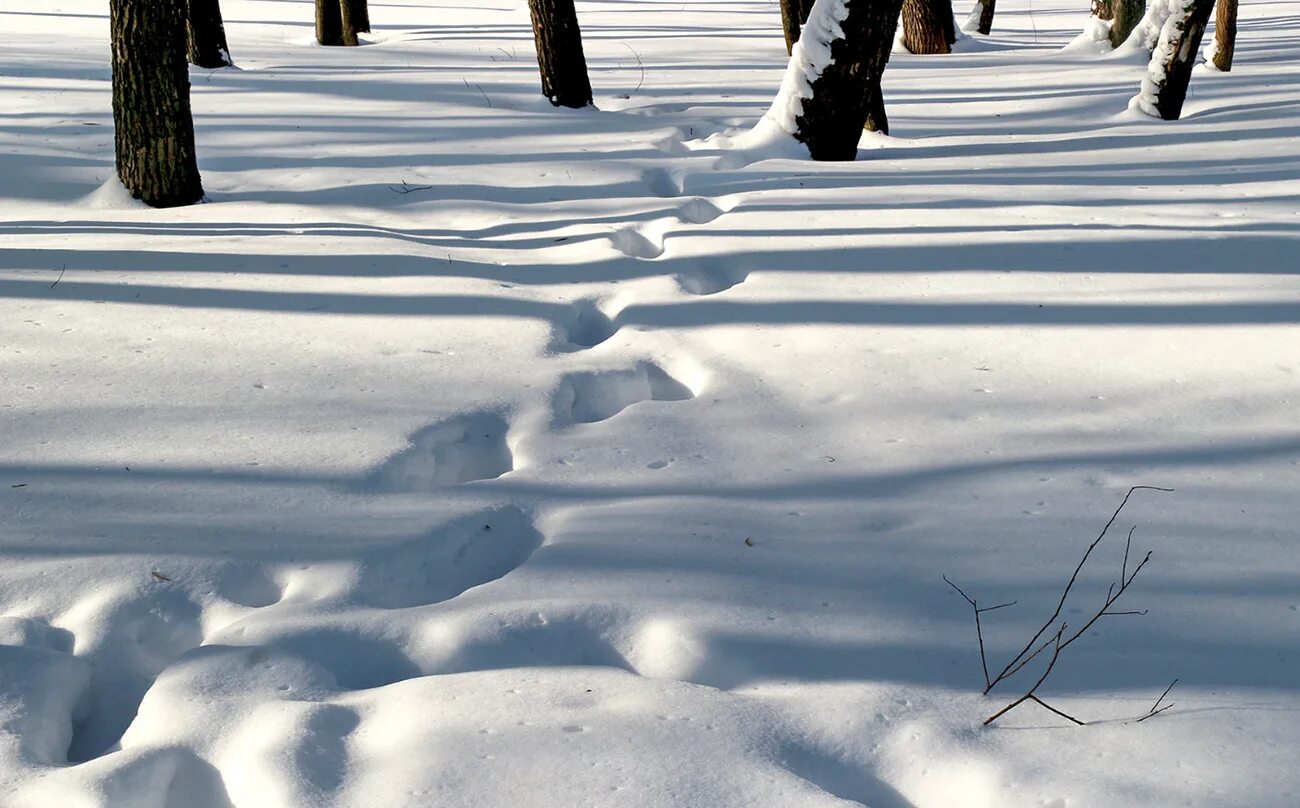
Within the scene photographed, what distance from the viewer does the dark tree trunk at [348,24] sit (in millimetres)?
11359

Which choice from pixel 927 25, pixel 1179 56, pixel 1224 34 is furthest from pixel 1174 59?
pixel 927 25

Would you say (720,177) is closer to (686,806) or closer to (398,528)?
(398,528)

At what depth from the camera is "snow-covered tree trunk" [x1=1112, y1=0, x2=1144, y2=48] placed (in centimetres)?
1179

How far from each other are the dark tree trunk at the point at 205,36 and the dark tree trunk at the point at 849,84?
484 centimetres

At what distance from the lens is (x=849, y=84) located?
5.98 meters

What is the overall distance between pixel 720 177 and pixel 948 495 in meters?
3.35

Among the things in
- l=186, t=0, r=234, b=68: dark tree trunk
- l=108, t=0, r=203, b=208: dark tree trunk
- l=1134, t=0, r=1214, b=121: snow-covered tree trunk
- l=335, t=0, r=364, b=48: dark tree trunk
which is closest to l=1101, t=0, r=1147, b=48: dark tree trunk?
l=1134, t=0, r=1214, b=121: snow-covered tree trunk

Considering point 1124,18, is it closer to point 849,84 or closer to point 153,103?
point 849,84

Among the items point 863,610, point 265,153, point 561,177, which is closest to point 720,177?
point 561,177

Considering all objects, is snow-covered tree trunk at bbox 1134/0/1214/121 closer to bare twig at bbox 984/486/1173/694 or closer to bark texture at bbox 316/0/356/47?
bare twig at bbox 984/486/1173/694

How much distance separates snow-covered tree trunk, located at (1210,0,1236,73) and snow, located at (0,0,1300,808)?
4.18 meters

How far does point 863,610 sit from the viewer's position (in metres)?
2.27

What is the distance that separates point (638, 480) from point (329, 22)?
31.4ft

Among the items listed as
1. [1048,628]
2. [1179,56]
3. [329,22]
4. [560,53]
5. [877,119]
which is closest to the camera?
[1048,628]
